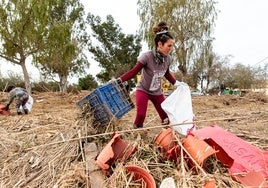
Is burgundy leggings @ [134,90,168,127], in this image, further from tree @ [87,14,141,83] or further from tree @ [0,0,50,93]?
tree @ [87,14,141,83]

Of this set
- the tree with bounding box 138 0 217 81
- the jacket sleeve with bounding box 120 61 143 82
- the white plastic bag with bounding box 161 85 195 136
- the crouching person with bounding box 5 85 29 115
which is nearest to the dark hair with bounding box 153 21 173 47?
the jacket sleeve with bounding box 120 61 143 82

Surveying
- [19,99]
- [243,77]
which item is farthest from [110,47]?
[19,99]

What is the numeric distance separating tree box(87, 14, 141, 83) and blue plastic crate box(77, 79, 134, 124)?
2748cm

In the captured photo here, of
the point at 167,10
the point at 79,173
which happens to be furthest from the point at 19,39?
the point at 79,173

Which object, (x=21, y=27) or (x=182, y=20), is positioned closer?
(x=21, y=27)

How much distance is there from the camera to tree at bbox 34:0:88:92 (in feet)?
46.1

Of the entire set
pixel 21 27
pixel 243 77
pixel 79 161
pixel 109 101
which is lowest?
pixel 79 161

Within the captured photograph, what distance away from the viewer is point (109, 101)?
3.24 metres

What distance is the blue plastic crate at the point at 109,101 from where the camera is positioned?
3.22m

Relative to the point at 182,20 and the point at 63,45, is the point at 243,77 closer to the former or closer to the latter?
the point at 182,20

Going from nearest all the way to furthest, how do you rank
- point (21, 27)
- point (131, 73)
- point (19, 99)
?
point (131, 73) < point (19, 99) < point (21, 27)

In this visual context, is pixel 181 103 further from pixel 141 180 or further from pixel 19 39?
pixel 19 39

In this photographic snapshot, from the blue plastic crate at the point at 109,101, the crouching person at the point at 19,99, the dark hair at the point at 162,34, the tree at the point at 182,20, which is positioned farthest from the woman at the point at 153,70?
the tree at the point at 182,20

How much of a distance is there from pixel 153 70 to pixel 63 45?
11.5m
